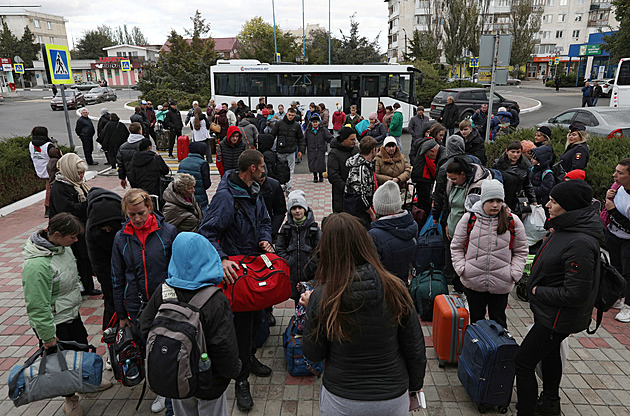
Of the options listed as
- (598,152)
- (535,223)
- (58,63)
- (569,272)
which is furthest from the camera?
(58,63)

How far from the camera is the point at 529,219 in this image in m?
6.38

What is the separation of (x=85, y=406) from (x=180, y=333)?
90.2 inches

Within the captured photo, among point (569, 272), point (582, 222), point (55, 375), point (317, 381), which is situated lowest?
point (317, 381)

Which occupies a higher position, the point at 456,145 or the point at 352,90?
the point at 352,90

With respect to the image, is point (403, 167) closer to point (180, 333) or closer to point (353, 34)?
point (180, 333)

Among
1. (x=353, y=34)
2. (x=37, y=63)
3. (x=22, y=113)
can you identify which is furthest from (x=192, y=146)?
(x=37, y=63)

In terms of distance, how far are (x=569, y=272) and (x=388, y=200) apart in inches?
61.7

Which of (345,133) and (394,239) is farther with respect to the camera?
(345,133)

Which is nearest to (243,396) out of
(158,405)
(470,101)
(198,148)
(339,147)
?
(158,405)

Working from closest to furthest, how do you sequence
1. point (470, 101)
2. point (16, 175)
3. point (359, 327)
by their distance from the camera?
point (359, 327)
point (16, 175)
point (470, 101)

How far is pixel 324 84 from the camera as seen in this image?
826 inches

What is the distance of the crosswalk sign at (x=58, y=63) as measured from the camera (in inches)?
386

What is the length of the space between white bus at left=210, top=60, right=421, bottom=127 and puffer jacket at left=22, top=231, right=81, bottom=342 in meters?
18.5

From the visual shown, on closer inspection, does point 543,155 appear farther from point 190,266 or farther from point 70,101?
point 70,101
